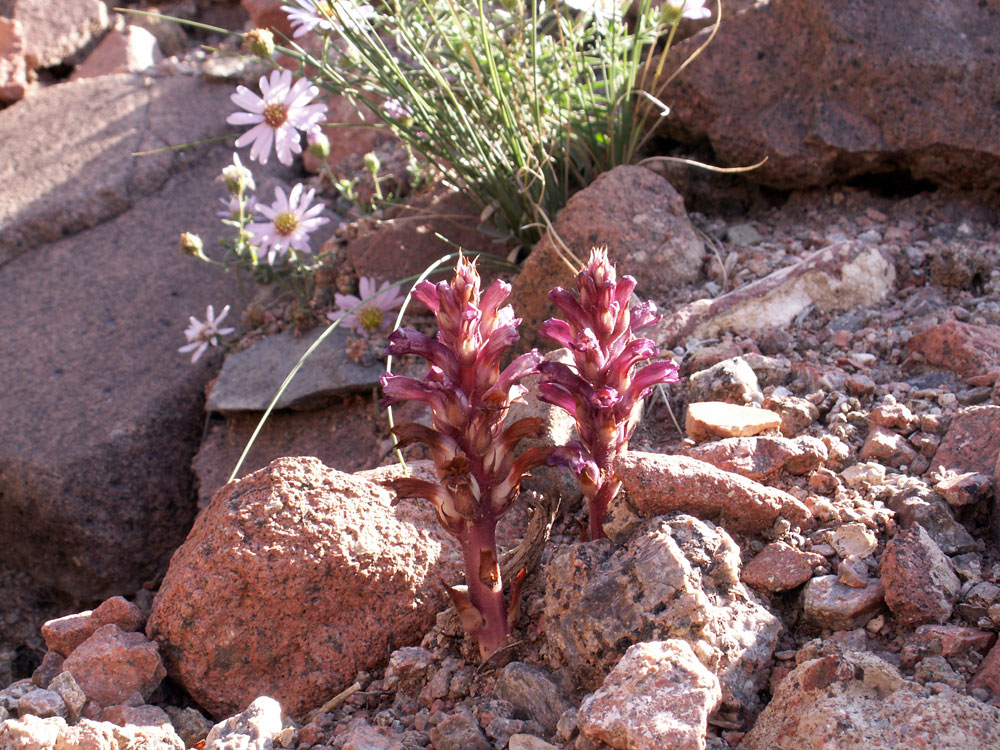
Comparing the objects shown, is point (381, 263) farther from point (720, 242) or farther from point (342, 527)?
point (342, 527)

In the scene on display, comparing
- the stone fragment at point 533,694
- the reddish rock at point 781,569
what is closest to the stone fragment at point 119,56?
the stone fragment at point 533,694

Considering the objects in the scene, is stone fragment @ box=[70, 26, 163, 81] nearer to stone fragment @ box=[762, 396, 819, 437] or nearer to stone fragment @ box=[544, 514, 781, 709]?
stone fragment @ box=[762, 396, 819, 437]

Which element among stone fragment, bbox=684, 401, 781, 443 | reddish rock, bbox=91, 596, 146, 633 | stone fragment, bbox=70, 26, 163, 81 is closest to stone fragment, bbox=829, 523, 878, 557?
stone fragment, bbox=684, 401, 781, 443

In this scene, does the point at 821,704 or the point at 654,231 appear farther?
the point at 654,231

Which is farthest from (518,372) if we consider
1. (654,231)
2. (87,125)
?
(87,125)

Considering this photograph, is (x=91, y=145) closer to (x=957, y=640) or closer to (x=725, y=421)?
(x=725, y=421)

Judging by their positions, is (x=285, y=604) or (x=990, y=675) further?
(x=285, y=604)

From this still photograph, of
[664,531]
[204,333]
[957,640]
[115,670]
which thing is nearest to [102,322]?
[204,333]
